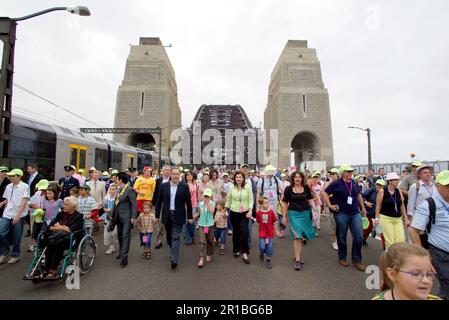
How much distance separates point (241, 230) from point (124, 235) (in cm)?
233

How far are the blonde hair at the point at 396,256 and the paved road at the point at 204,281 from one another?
197 centimetres

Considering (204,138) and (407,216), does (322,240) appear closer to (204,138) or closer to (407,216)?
(407,216)

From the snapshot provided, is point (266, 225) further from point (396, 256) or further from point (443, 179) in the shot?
point (396, 256)

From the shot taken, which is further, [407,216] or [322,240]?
[322,240]

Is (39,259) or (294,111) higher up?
(294,111)

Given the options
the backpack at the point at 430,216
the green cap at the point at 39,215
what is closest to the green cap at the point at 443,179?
the backpack at the point at 430,216

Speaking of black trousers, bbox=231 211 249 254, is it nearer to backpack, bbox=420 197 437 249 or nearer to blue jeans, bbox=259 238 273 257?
blue jeans, bbox=259 238 273 257

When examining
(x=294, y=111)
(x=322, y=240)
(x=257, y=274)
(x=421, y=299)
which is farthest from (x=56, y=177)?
(x=294, y=111)

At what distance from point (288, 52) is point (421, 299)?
51082mm

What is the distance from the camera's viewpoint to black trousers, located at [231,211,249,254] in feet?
14.9

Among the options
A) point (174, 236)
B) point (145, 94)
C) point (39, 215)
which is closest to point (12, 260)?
point (39, 215)

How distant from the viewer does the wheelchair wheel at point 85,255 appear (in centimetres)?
366

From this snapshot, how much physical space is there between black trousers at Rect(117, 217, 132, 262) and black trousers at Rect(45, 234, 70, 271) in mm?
998
